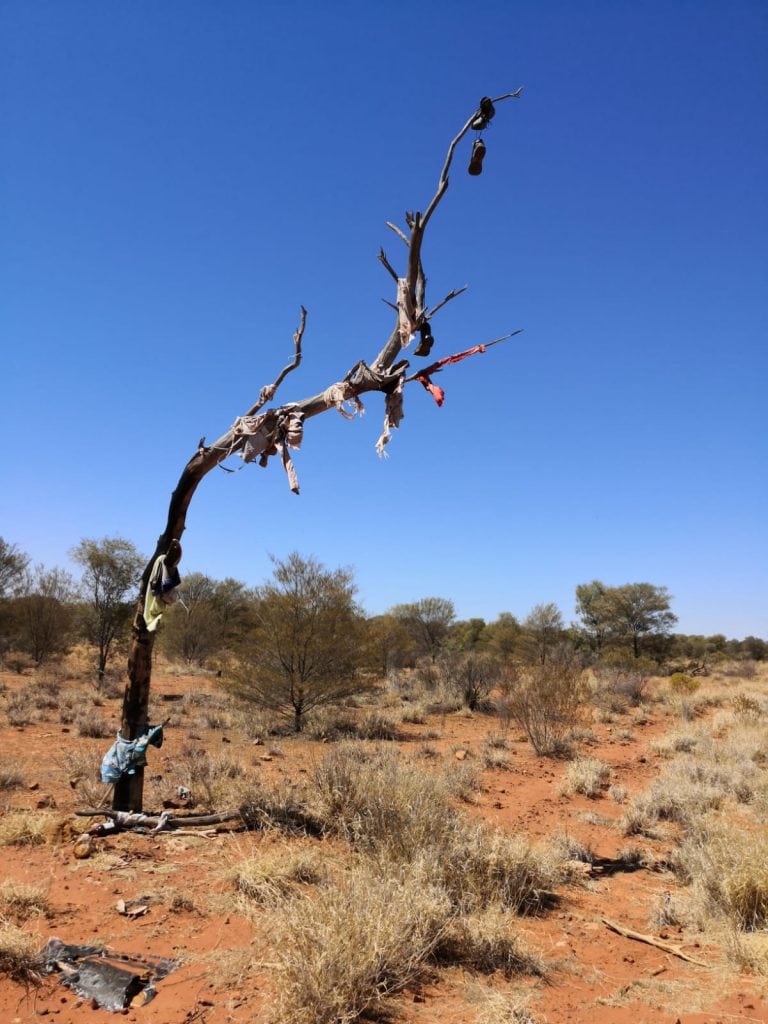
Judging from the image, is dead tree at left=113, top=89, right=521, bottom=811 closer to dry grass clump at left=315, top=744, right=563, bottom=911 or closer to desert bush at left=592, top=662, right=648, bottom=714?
dry grass clump at left=315, top=744, right=563, bottom=911

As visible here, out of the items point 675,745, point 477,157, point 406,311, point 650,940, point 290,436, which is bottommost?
point 675,745

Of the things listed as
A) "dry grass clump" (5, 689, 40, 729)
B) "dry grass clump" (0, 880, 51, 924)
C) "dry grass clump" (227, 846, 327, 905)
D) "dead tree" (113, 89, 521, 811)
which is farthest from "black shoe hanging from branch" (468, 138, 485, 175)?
"dry grass clump" (5, 689, 40, 729)

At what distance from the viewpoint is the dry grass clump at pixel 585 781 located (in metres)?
10.2

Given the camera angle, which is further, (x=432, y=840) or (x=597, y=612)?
(x=597, y=612)

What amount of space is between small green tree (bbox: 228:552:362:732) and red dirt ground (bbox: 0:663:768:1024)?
7.38 m

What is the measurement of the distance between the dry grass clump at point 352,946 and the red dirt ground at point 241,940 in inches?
7.5

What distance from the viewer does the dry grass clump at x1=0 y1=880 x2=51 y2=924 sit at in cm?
439

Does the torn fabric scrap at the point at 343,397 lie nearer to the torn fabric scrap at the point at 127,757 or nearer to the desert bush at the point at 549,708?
the torn fabric scrap at the point at 127,757

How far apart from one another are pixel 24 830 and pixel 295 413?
4653 millimetres

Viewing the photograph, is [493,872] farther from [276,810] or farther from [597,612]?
[597,612]

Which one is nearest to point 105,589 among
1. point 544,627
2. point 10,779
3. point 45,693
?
point 45,693

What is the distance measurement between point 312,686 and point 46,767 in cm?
690

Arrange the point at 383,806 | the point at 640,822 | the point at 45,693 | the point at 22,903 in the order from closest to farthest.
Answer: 1. the point at 22,903
2. the point at 383,806
3. the point at 640,822
4. the point at 45,693

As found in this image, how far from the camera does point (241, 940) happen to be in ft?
14.0
